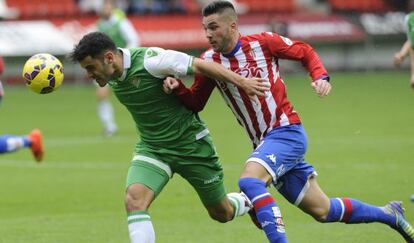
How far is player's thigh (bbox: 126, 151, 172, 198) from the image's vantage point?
877 centimetres

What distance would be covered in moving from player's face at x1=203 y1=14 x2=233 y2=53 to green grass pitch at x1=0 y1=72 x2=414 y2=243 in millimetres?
2279

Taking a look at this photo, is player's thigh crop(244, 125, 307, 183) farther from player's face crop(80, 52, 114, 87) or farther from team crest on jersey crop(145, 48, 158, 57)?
player's face crop(80, 52, 114, 87)

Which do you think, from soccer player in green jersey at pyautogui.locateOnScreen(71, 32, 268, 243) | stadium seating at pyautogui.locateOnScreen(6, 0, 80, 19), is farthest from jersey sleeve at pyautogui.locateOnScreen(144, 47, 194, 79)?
stadium seating at pyautogui.locateOnScreen(6, 0, 80, 19)

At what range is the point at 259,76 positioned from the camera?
349 inches

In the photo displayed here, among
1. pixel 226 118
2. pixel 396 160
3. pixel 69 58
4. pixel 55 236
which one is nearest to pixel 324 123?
pixel 226 118

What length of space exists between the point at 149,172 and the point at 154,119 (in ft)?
1.56

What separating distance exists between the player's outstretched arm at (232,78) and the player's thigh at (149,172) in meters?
0.97

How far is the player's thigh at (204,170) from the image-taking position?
9.14m

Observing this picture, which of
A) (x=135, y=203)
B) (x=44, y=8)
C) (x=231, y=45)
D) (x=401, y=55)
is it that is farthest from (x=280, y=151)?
(x=44, y=8)

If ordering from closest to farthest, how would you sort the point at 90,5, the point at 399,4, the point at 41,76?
the point at 41,76 → the point at 90,5 → the point at 399,4

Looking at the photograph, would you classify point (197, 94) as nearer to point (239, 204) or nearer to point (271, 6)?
point (239, 204)

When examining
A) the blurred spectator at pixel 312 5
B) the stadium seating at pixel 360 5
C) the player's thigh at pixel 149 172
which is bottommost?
the blurred spectator at pixel 312 5

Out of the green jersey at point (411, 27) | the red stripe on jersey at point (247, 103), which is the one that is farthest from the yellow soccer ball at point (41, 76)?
the green jersey at point (411, 27)

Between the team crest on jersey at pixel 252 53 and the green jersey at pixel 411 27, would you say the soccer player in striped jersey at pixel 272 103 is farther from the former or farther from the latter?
the green jersey at pixel 411 27
